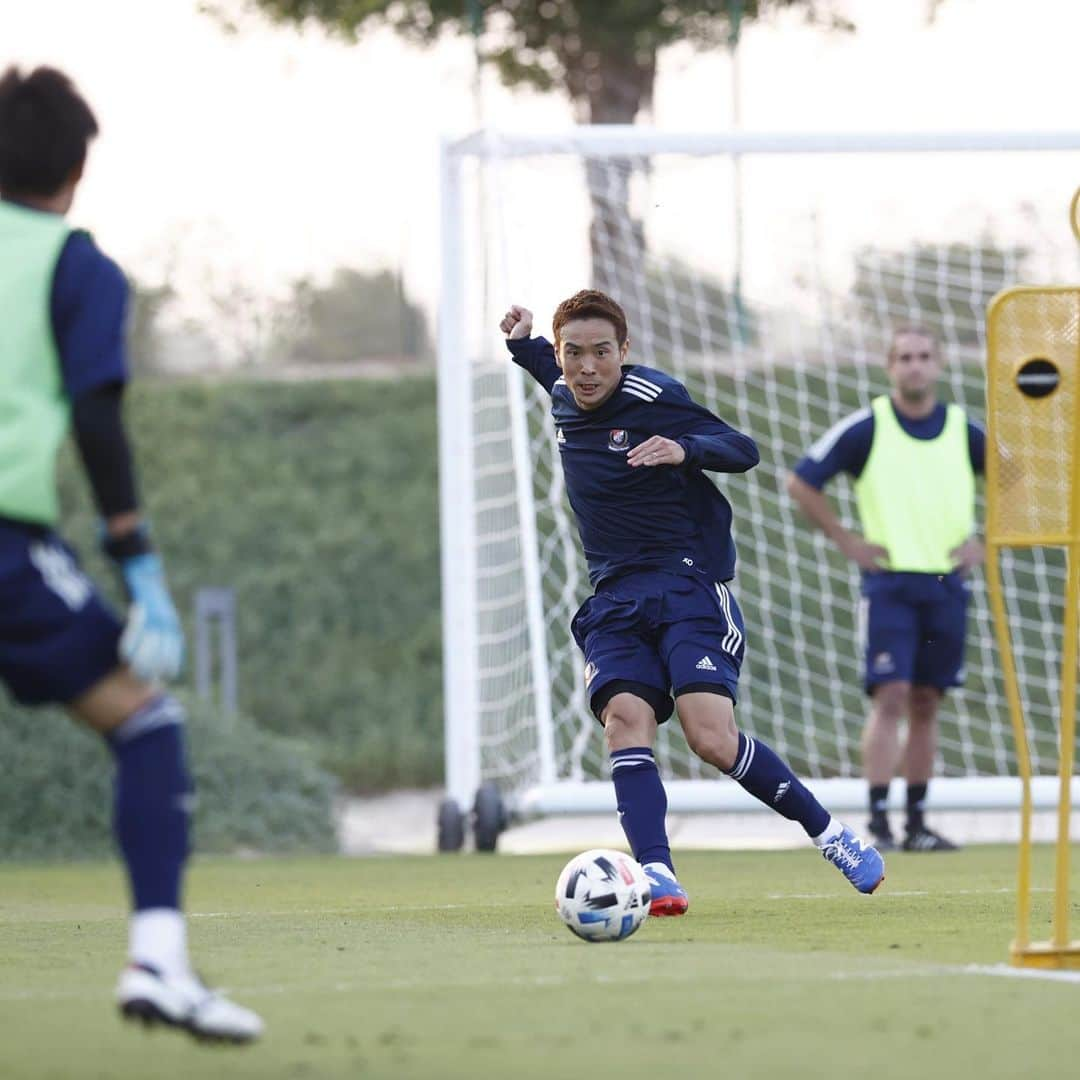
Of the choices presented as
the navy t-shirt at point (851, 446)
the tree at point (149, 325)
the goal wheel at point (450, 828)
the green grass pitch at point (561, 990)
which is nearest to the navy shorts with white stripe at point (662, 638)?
the green grass pitch at point (561, 990)

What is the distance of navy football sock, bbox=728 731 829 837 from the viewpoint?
661 cm

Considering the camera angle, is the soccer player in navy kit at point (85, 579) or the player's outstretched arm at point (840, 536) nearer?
the soccer player in navy kit at point (85, 579)

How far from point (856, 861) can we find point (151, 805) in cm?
321

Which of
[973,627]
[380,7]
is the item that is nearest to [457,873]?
[973,627]

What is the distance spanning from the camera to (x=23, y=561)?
3855 millimetres

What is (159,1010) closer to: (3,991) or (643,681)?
(3,991)

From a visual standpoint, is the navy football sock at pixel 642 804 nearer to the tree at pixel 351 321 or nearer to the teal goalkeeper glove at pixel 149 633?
the teal goalkeeper glove at pixel 149 633

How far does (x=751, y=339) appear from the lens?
1619cm

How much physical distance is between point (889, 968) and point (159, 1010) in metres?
1.77

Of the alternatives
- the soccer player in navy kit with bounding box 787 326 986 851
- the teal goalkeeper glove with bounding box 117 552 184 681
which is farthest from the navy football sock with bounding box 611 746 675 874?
the soccer player in navy kit with bounding box 787 326 986 851

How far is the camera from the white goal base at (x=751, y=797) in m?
10.3

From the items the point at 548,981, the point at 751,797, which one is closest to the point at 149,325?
the point at 751,797

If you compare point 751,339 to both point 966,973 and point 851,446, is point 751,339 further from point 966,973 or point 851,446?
point 966,973

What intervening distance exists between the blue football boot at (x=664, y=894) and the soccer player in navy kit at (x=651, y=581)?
0.08 metres
